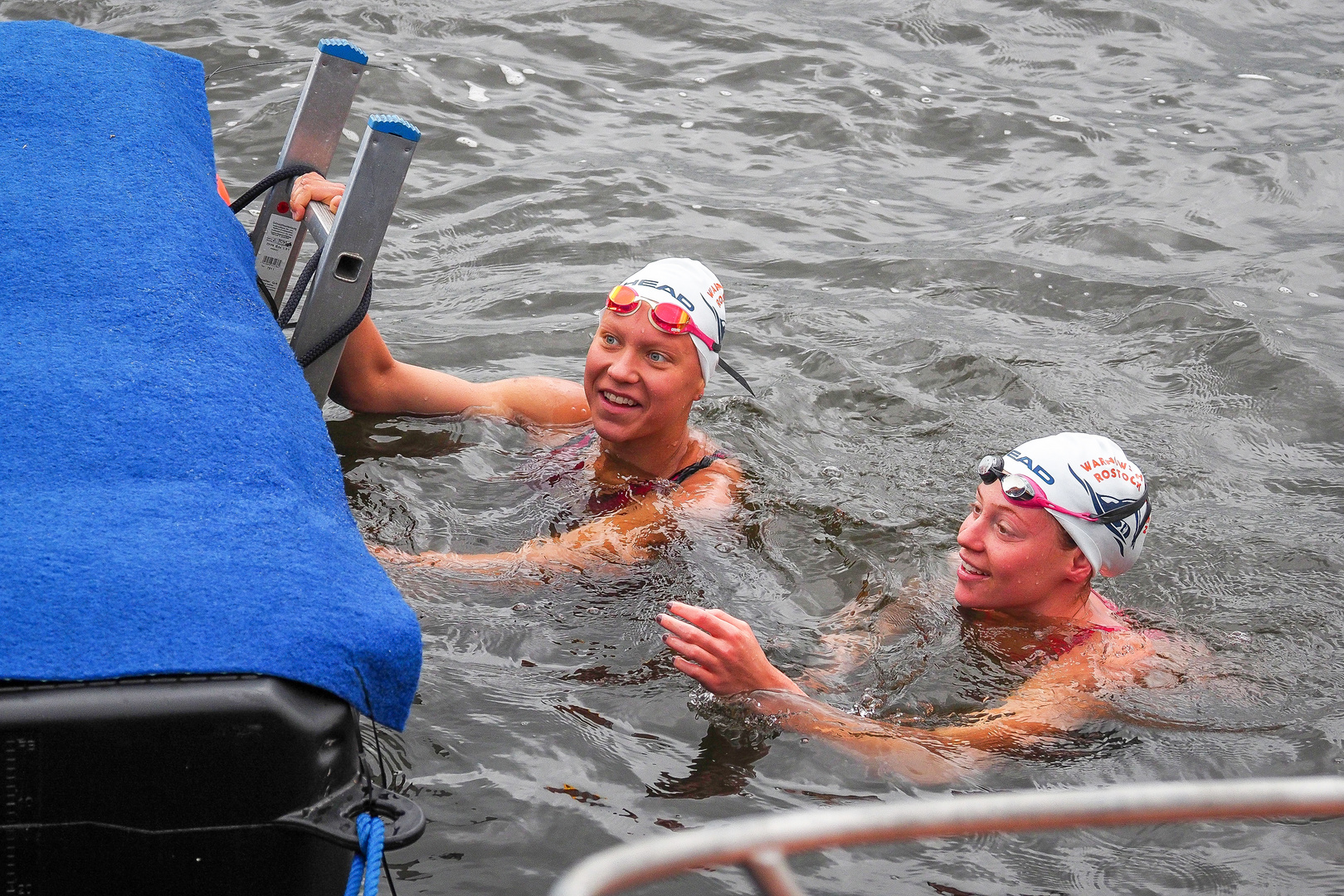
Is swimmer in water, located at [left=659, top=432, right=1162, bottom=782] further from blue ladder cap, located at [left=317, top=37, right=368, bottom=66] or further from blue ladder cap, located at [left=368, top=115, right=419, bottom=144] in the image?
blue ladder cap, located at [left=317, top=37, right=368, bottom=66]

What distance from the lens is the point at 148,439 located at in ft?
9.11

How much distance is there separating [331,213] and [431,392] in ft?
4.76

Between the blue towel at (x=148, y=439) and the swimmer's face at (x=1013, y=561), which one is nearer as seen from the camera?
the blue towel at (x=148, y=439)

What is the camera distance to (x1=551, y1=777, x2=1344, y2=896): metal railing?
1.46 metres

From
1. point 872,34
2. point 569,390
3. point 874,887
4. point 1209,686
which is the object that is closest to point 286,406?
point 874,887

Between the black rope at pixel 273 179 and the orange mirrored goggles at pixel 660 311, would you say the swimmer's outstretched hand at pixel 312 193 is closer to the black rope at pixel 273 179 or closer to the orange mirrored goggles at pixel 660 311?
the black rope at pixel 273 179

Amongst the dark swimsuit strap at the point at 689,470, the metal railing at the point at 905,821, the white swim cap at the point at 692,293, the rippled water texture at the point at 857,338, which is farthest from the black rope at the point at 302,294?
the metal railing at the point at 905,821

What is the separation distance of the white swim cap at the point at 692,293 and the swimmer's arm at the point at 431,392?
2.90 feet

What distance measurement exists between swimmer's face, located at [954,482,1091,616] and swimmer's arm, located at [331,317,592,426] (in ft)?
6.99

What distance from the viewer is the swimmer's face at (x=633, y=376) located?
5.35m

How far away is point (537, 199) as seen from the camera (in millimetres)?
8922

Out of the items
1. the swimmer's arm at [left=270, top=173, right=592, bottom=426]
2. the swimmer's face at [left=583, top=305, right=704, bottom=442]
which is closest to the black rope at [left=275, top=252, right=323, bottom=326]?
the swimmer's arm at [left=270, top=173, right=592, bottom=426]

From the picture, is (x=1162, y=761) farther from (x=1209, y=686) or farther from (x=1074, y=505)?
(x=1074, y=505)

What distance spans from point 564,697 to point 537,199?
530cm
